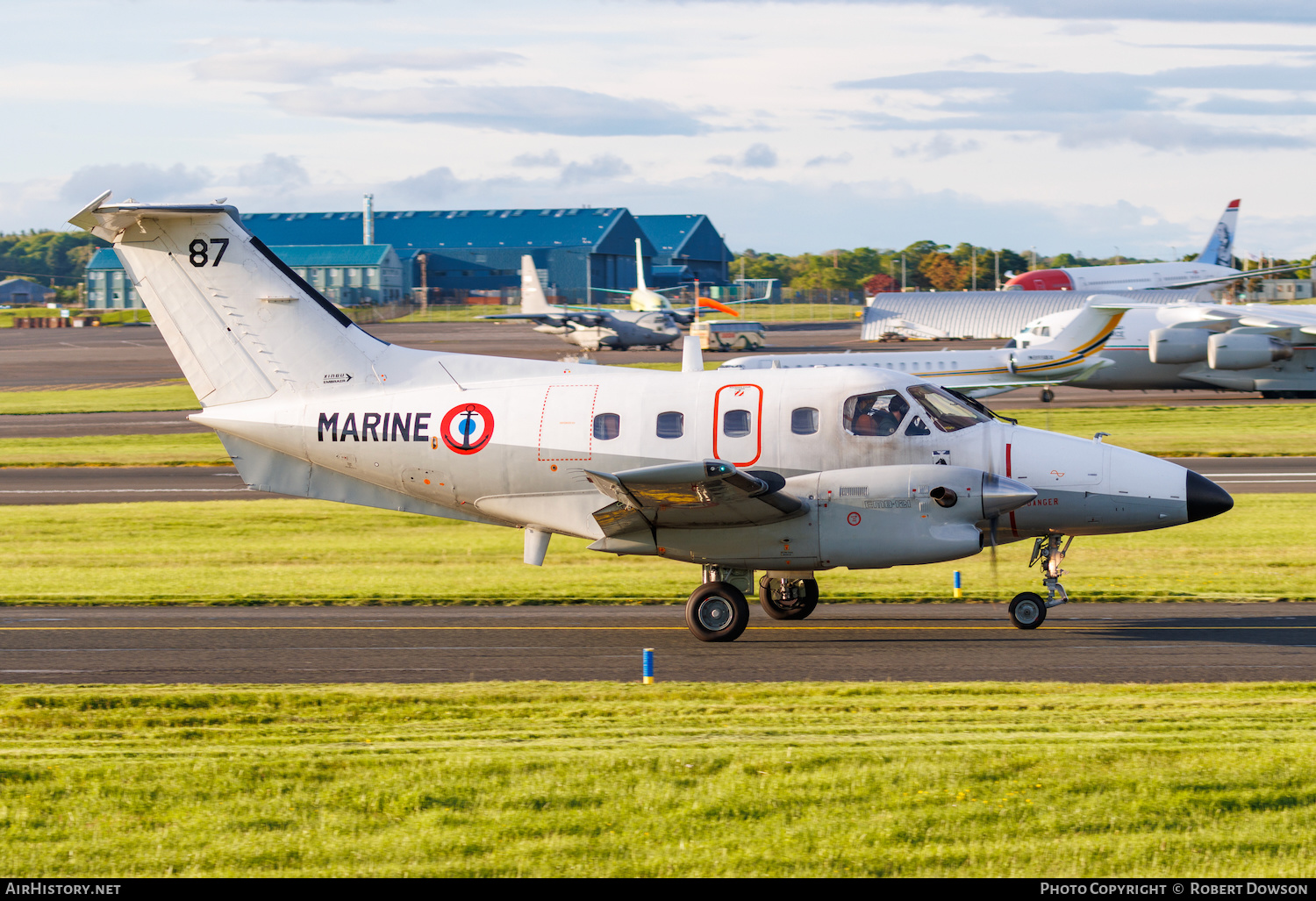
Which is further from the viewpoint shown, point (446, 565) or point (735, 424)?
point (446, 565)

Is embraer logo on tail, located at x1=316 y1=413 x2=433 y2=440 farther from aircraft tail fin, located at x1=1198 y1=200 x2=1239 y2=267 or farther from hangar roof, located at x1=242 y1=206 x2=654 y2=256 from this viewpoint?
hangar roof, located at x1=242 y1=206 x2=654 y2=256

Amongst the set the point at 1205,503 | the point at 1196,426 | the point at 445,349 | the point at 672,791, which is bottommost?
the point at 672,791

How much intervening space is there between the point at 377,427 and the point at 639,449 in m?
3.79

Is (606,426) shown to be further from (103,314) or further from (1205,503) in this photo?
(103,314)

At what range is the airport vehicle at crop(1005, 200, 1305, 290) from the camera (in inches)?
3730

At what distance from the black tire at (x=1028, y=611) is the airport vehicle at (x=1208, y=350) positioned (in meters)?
36.4

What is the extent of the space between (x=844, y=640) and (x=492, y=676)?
15.1 ft

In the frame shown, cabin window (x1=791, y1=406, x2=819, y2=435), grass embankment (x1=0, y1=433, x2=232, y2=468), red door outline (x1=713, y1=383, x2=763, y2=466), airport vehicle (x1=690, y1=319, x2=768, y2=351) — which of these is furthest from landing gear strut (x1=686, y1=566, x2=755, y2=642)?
airport vehicle (x1=690, y1=319, x2=768, y2=351)

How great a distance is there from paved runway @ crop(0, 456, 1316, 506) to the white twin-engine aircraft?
13946 mm

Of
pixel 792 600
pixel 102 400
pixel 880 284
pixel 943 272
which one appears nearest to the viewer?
pixel 792 600

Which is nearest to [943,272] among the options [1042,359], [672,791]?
[1042,359]

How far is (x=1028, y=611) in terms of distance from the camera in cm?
1562
